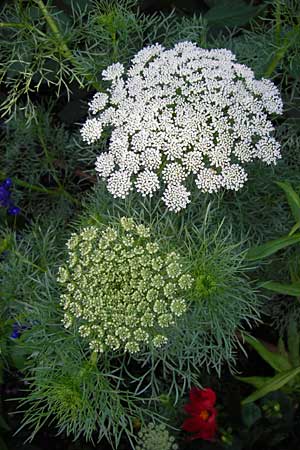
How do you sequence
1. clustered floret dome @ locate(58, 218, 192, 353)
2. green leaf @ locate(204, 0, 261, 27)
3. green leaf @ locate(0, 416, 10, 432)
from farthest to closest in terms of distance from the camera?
1. green leaf @ locate(204, 0, 261, 27)
2. green leaf @ locate(0, 416, 10, 432)
3. clustered floret dome @ locate(58, 218, 192, 353)

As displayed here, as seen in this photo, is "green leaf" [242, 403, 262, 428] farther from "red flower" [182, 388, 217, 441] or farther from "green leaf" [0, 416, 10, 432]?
"green leaf" [0, 416, 10, 432]

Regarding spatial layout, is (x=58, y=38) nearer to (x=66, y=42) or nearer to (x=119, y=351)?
(x=66, y=42)

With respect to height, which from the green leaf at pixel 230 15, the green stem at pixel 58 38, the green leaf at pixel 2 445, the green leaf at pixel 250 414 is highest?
the green leaf at pixel 230 15

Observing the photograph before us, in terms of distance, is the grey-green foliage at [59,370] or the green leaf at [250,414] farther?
the green leaf at [250,414]

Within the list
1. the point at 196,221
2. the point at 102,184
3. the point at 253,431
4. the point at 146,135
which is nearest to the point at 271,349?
the point at 253,431

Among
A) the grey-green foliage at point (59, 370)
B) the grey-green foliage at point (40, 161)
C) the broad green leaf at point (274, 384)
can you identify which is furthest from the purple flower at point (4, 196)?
the broad green leaf at point (274, 384)

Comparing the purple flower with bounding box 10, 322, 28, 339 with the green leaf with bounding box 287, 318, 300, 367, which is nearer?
the purple flower with bounding box 10, 322, 28, 339

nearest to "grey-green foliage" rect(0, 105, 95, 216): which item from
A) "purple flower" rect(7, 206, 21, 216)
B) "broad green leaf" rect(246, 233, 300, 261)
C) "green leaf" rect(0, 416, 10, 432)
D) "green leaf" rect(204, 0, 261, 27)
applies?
"purple flower" rect(7, 206, 21, 216)

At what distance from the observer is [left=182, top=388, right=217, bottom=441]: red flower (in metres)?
2.38

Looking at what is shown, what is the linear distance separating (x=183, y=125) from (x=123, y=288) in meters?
0.52

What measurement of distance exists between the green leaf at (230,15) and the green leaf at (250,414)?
4.85 feet

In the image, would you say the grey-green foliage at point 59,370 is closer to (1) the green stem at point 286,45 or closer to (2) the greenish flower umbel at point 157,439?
(2) the greenish flower umbel at point 157,439

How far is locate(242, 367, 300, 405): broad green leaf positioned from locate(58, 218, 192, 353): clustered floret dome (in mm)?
807

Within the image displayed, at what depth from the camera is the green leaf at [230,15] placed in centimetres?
255
